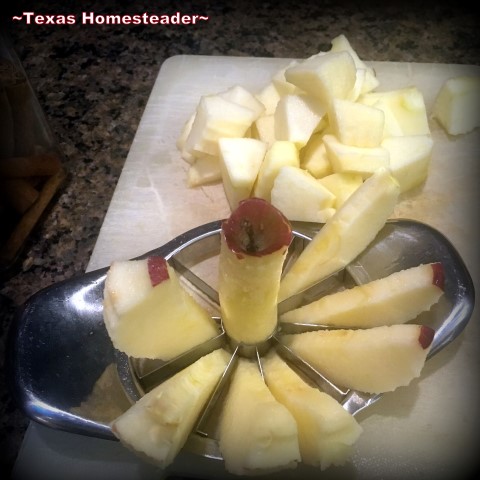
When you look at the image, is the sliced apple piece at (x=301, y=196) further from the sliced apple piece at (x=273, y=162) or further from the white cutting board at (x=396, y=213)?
the white cutting board at (x=396, y=213)

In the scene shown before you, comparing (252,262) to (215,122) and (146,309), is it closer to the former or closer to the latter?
(146,309)

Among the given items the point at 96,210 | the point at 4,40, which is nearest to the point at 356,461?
the point at 96,210

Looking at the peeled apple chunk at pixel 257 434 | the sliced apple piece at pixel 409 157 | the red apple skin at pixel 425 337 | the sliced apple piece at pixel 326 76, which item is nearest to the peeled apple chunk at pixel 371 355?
the red apple skin at pixel 425 337

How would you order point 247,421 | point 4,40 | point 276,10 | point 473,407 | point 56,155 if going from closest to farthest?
point 247,421 → point 473,407 → point 4,40 → point 56,155 → point 276,10

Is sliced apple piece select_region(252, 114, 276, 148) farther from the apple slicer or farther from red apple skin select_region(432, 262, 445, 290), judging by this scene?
red apple skin select_region(432, 262, 445, 290)

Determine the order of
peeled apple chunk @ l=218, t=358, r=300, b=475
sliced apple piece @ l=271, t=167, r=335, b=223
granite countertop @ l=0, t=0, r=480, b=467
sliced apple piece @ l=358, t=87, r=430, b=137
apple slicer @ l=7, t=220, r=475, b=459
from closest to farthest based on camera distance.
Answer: peeled apple chunk @ l=218, t=358, r=300, b=475
apple slicer @ l=7, t=220, r=475, b=459
sliced apple piece @ l=271, t=167, r=335, b=223
sliced apple piece @ l=358, t=87, r=430, b=137
granite countertop @ l=0, t=0, r=480, b=467

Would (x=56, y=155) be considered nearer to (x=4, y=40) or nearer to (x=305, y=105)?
(x=4, y=40)

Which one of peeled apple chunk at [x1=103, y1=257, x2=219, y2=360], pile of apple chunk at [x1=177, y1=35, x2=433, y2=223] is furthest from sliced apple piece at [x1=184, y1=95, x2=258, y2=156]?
peeled apple chunk at [x1=103, y1=257, x2=219, y2=360]
